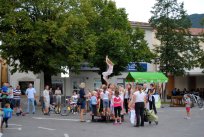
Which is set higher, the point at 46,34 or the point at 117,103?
the point at 46,34

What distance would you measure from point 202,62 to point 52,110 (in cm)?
2508

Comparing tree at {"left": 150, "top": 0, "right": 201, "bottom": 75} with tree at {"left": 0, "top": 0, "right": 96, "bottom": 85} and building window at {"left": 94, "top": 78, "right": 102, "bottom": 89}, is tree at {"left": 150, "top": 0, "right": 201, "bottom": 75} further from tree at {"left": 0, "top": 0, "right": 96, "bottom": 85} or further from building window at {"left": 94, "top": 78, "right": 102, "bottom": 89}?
tree at {"left": 0, "top": 0, "right": 96, "bottom": 85}

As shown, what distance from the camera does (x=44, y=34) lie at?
118 ft

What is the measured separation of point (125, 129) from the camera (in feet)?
57.8

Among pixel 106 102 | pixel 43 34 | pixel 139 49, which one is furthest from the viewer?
pixel 139 49

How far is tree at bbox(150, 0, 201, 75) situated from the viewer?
48.1 m

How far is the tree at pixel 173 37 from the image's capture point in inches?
1895

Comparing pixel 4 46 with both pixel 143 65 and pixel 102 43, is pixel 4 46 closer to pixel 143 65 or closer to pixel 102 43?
pixel 102 43

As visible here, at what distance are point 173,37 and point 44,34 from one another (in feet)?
58.0

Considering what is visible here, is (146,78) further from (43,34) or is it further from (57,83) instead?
(57,83)

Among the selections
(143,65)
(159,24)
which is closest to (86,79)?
(143,65)

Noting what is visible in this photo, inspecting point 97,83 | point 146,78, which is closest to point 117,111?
point 146,78

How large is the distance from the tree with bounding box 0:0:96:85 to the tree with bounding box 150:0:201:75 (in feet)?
38.2

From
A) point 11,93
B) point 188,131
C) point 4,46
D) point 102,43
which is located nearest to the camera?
point 188,131
